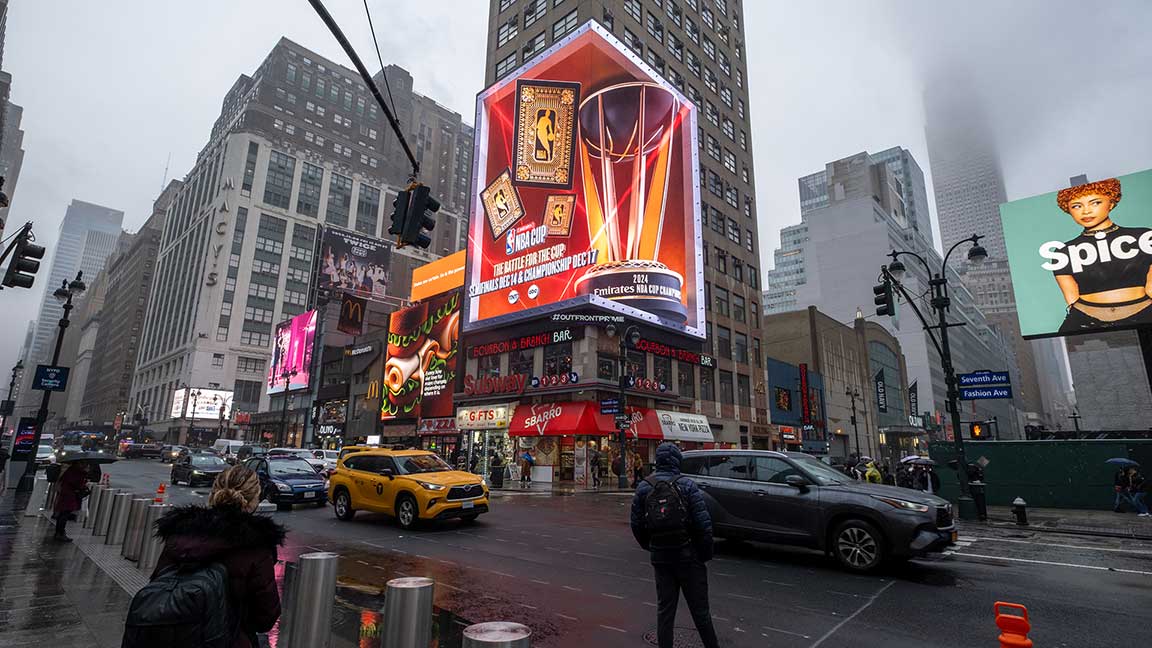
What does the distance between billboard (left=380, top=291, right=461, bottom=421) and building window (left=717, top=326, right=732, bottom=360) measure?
1994 centimetres

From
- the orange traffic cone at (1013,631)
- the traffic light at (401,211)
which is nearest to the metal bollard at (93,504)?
the traffic light at (401,211)

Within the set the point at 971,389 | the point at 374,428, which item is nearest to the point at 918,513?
the point at 971,389

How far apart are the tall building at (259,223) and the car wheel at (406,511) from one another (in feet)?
226

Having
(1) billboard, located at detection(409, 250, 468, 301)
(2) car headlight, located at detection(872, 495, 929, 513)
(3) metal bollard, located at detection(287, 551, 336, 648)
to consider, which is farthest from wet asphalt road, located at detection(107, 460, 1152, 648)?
(1) billboard, located at detection(409, 250, 468, 301)

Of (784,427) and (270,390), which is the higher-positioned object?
(270,390)

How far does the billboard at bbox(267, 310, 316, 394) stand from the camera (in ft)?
217

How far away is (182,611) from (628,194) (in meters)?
34.2

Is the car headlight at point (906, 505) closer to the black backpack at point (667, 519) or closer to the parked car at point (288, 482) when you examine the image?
the black backpack at point (667, 519)

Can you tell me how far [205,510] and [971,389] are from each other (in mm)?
20144

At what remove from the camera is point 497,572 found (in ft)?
28.8

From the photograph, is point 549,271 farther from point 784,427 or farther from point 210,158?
point 210,158

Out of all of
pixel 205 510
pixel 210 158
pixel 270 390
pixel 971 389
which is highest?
pixel 210 158

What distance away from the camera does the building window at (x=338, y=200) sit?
352 feet

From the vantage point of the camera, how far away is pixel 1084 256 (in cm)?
2228
